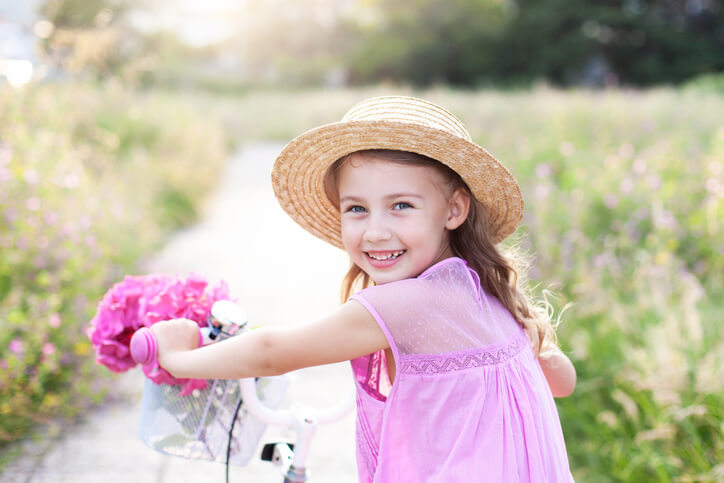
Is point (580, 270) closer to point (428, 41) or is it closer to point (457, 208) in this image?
point (457, 208)

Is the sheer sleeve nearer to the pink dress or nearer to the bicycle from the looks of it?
the pink dress

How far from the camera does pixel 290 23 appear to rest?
3266 cm

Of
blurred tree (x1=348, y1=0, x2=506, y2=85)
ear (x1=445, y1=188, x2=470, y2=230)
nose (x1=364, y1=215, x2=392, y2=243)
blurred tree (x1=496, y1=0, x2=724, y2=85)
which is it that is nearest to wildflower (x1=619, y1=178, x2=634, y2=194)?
ear (x1=445, y1=188, x2=470, y2=230)

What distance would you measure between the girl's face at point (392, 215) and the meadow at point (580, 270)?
0.81 metres

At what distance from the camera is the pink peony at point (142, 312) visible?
5.33 ft

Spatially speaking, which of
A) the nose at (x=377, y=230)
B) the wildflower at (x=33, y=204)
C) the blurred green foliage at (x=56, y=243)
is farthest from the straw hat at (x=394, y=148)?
the wildflower at (x=33, y=204)

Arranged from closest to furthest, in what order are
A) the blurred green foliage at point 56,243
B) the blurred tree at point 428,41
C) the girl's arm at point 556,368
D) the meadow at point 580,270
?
the girl's arm at point 556,368 < the meadow at point 580,270 < the blurred green foliage at point 56,243 < the blurred tree at point 428,41

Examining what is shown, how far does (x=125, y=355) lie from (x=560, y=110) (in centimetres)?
1077

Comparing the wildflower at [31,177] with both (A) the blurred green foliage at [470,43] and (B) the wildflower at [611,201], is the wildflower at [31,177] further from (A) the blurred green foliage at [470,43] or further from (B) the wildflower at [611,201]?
(A) the blurred green foliage at [470,43]

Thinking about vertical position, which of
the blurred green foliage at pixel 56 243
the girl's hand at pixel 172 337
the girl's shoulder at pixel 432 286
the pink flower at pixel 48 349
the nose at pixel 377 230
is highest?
the blurred green foliage at pixel 56 243

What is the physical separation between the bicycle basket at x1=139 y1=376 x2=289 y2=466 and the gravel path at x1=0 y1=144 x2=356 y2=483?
36 centimetres

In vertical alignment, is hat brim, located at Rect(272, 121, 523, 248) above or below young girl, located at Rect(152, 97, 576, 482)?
above

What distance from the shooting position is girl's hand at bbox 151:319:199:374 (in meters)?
1.56

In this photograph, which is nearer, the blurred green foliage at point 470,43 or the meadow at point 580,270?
the meadow at point 580,270
